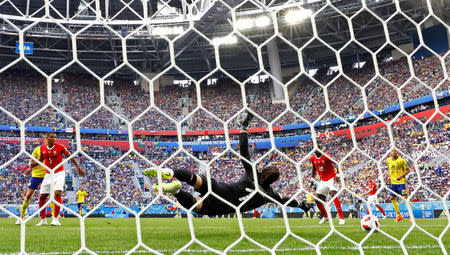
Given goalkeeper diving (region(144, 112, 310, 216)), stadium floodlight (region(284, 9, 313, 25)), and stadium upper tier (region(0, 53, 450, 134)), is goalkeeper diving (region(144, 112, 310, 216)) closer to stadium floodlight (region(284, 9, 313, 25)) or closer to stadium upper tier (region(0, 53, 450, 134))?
stadium floodlight (region(284, 9, 313, 25))

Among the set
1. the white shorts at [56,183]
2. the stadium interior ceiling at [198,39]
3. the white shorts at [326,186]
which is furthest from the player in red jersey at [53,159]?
the stadium interior ceiling at [198,39]

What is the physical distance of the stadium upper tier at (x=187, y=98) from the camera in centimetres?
2059

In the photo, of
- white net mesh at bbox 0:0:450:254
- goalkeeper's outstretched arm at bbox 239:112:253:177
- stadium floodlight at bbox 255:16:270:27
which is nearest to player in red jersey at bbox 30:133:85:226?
goalkeeper's outstretched arm at bbox 239:112:253:177

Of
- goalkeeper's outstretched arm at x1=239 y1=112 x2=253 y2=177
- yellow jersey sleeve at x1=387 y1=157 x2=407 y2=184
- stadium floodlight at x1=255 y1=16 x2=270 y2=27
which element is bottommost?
yellow jersey sleeve at x1=387 y1=157 x2=407 y2=184

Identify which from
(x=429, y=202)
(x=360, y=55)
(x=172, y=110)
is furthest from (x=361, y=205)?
(x=360, y=55)

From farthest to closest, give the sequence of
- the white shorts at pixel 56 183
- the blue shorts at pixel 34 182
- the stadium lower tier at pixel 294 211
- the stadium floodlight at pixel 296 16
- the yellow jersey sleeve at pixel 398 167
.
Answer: the stadium lower tier at pixel 294 211 → the stadium floodlight at pixel 296 16 → the yellow jersey sleeve at pixel 398 167 → the blue shorts at pixel 34 182 → the white shorts at pixel 56 183

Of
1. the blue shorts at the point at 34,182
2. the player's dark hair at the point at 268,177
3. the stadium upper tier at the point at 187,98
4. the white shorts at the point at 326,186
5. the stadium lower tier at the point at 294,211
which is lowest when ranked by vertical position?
the stadium lower tier at the point at 294,211

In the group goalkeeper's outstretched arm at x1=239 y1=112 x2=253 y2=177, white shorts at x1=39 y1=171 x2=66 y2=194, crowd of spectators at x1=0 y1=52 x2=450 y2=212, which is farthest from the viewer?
crowd of spectators at x1=0 y1=52 x2=450 y2=212

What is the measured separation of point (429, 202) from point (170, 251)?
11.3 metres

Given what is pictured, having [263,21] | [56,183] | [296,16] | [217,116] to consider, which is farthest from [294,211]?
[56,183]

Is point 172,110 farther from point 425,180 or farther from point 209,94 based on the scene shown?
point 425,180

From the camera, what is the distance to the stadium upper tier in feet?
67.6

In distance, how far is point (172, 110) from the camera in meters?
23.8

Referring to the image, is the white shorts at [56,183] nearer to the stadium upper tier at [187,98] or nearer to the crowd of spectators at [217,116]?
the crowd of spectators at [217,116]
